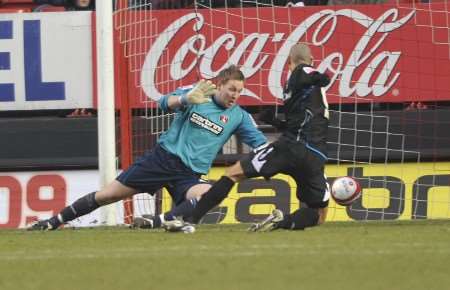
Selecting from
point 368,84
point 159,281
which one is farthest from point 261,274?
point 368,84

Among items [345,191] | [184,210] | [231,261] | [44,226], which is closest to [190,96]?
[184,210]

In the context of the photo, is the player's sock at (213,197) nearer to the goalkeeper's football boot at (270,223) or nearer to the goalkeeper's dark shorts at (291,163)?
the goalkeeper's dark shorts at (291,163)

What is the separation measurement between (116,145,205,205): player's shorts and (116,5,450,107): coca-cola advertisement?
7.90 ft

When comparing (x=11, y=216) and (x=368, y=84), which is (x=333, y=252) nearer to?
(x=368, y=84)

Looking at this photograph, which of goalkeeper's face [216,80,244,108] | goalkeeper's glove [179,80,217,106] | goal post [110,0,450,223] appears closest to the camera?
goalkeeper's glove [179,80,217,106]

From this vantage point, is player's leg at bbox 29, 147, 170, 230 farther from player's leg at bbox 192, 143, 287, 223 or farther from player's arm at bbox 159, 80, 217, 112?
player's leg at bbox 192, 143, 287, 223

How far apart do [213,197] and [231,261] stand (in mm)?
1957

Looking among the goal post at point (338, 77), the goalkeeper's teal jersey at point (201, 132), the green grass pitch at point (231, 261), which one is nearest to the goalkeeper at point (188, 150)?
the goalkeeper's teal jersey at point (201, 132)

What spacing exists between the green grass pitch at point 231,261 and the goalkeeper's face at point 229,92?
1.16 meters

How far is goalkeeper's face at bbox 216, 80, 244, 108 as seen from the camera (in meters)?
8.48

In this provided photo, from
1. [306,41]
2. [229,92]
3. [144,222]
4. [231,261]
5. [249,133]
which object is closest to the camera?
[231,261]

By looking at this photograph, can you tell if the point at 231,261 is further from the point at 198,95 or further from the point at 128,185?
the point at 128,185

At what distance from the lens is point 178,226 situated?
815 cm

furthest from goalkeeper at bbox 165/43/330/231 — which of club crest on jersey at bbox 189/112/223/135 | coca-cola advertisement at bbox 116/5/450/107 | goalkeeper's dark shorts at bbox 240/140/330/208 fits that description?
coca-cola advertisement at bbox 116/5/450/107
